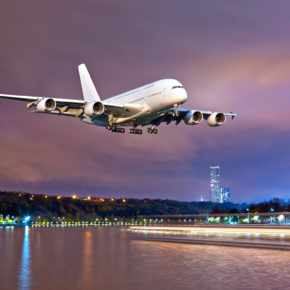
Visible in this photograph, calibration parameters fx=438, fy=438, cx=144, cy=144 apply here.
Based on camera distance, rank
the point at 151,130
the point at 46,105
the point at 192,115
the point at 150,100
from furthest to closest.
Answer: the point at 151,130 < the point at 192,115 < the point at 150,100 < the point at 46,105

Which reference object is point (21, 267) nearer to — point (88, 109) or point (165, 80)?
point (88, 109)

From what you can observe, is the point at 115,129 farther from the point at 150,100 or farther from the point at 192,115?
the point at 192,115

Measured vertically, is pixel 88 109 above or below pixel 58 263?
above

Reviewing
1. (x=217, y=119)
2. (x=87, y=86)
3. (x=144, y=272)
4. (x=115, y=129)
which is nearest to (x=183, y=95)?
(x=217, y=119)

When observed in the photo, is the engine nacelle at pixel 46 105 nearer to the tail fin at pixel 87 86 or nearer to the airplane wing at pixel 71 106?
the airplane wing at pixel 71 106

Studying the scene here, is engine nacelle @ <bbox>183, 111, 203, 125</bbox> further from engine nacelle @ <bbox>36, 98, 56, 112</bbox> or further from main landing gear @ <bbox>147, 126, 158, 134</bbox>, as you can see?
engine nacelle @ <bbox>36, 98, 56, 112</bbox>

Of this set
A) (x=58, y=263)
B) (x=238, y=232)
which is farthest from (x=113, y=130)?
(x=58, y=263)

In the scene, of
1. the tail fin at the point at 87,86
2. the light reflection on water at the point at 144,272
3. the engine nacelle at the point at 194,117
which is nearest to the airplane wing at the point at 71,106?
the engine nacelle at the point at 194,117
